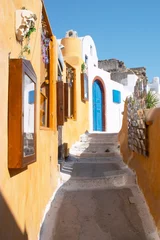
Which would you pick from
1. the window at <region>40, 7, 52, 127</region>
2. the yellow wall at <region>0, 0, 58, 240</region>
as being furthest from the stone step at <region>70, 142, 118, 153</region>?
the yellow wall at <region>0, 0, 58, 240</region>

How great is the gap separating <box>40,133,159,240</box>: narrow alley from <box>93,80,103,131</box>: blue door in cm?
611

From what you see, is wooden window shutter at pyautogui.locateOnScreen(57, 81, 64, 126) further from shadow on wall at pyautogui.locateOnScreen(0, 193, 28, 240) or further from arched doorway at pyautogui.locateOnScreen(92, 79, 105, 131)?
arched doorway at pyautogui.locateOnScreen(92, 79, 105, 131)

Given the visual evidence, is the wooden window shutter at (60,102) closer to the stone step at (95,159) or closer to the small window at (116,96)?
the stone step at (95,159)

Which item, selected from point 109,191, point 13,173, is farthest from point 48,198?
point 13,173

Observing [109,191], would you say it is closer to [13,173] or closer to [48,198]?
[48,198]

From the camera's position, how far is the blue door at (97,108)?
13.5 m

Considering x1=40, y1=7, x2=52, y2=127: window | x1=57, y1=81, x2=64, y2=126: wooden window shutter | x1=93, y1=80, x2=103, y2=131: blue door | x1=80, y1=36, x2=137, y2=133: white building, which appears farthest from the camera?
x1=93, y1=80, x2=103, y2=131: blue door

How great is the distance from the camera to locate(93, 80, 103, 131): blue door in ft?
44.3

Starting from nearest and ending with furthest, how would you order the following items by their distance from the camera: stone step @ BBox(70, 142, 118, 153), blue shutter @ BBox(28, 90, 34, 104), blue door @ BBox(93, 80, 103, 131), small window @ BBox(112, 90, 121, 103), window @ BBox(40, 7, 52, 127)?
blue shutter @ BBox(28, 90, 34, 104)
window @ BBox(40, 7, 52, 127)
stone step @ BBox(70, 142, 118, 153)
blue door @ BBox(93, 80, 103, 131)
small window @ BBox(112, 90, 121, 103)

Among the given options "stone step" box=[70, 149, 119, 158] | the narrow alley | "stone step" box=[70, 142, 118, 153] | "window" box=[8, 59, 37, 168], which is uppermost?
"window" box=[8, 59, 37, 168]

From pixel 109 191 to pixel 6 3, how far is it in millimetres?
4176

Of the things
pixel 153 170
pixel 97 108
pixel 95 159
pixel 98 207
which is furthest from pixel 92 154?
pixel 97 108

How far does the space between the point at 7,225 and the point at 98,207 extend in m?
2.88

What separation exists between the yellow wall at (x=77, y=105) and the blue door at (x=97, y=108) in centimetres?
132
